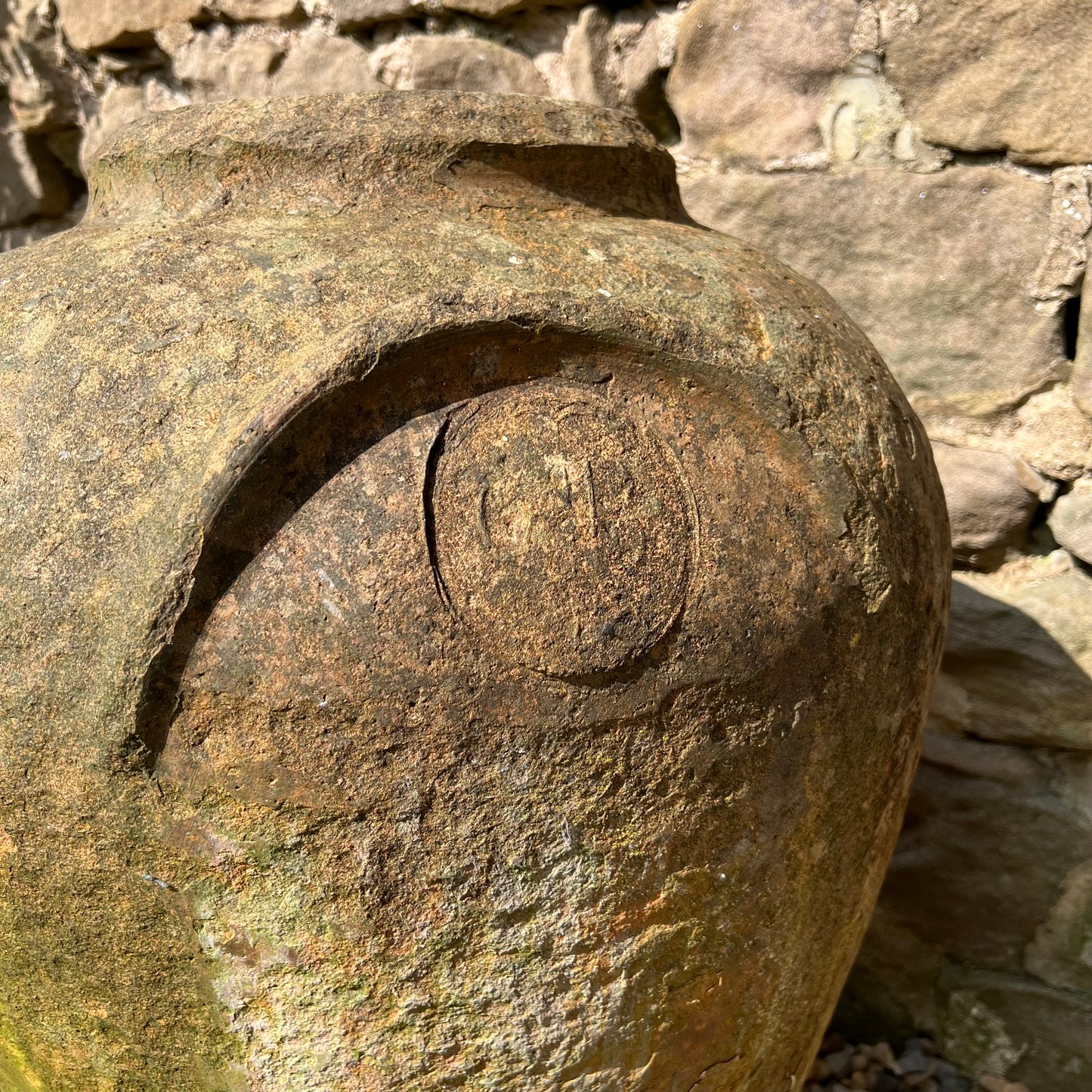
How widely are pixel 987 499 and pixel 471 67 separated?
1.09 m

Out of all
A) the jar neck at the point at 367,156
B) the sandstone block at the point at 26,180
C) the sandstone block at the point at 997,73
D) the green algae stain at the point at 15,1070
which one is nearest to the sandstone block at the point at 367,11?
the sandstone block at the point at 997,73

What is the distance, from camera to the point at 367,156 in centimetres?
108

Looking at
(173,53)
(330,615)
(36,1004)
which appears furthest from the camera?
(173,53)

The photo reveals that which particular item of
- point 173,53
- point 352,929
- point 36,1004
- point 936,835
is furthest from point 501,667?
point 173,53

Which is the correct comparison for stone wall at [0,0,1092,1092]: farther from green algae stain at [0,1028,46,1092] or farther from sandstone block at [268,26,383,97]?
green algae stain at [0,1028,46,1092]

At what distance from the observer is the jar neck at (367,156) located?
1074 millimetres

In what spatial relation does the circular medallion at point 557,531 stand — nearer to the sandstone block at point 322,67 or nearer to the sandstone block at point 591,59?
the sandstone block at point 591,59

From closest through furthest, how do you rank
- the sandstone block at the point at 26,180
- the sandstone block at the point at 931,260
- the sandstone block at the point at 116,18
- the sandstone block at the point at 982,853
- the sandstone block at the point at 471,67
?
1. the sandstone block at the point at 931,260
2. the sandstone block at the point at 982,853
3. the sandstone block at the point at 471,67
4. the sandstone block at the point at 116,18
5. the sandstone block at the point at 26,180

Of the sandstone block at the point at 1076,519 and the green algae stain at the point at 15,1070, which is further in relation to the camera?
the sandstone block at the point at 1076,519

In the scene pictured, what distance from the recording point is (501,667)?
35.1 inches

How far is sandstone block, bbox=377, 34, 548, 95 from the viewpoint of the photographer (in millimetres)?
1927

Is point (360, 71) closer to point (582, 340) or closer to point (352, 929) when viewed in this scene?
point (582, 340)

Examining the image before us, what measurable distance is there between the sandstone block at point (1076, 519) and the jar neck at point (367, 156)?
2.95 feet

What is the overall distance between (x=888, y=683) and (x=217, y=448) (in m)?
0.63
